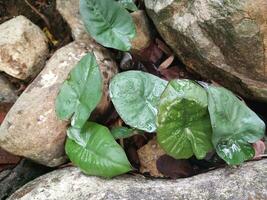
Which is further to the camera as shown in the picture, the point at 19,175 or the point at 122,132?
the point at 19,175

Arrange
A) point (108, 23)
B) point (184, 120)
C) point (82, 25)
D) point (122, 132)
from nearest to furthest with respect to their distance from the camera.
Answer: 1. point (184, 120)
2. point (122, 132)
3. point (108, 23)
4. point (82, 25)

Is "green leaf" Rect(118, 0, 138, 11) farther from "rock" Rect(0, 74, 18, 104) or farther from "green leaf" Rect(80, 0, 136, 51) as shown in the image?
"rock" Rect(0, 74, 18, 104)

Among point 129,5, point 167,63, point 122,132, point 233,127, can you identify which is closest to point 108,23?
point 129,5

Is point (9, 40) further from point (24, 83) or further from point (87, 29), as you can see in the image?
point (87, 29)

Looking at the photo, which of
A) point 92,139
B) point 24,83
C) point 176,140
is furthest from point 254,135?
point 24,83

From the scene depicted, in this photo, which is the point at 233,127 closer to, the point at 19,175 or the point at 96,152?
the point at 96,152
